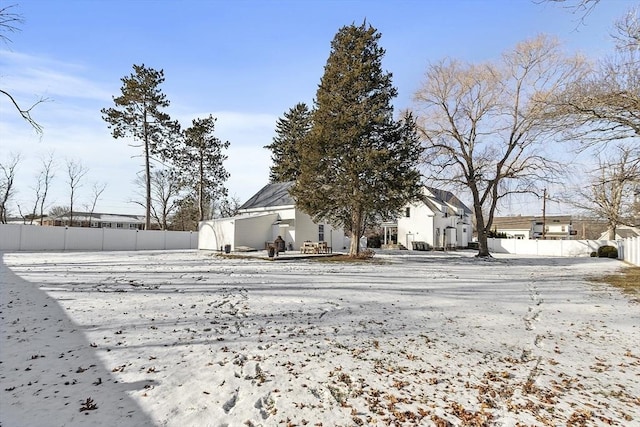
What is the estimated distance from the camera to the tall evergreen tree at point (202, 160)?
35.4 m

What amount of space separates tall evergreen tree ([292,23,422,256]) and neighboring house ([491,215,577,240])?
1624 inches

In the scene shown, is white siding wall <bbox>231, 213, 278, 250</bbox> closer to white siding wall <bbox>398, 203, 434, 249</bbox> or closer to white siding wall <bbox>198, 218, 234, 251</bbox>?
white siding wall <bbox>198, 218, 234, 251</bbox>

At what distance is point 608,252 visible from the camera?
2833 centimetres

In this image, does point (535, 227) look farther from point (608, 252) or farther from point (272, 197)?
point (272, 197)

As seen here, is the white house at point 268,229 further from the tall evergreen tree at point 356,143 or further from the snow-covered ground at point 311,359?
the snow-covered ground at point 311,359

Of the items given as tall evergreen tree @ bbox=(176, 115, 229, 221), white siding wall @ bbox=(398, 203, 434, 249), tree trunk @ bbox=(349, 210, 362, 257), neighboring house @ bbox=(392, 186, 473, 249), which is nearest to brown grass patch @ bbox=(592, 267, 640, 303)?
tree trunk @ bbox=(349, 210, 362, 257)

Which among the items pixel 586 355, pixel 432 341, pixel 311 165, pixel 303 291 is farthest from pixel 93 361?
pixel 311 165

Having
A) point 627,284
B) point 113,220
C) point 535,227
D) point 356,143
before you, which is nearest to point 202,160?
point 356,143

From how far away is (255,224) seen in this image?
27188 mm

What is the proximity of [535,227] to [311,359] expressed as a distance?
66273 mm

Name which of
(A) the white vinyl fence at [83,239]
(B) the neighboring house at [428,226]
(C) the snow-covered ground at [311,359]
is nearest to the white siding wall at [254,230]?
(A) the white vinyl fence at [83,239]

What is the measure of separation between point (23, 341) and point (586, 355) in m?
8.10

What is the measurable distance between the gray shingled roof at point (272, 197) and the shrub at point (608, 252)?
2443 centimetres

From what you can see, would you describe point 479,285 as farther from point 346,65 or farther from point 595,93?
point 346,65
